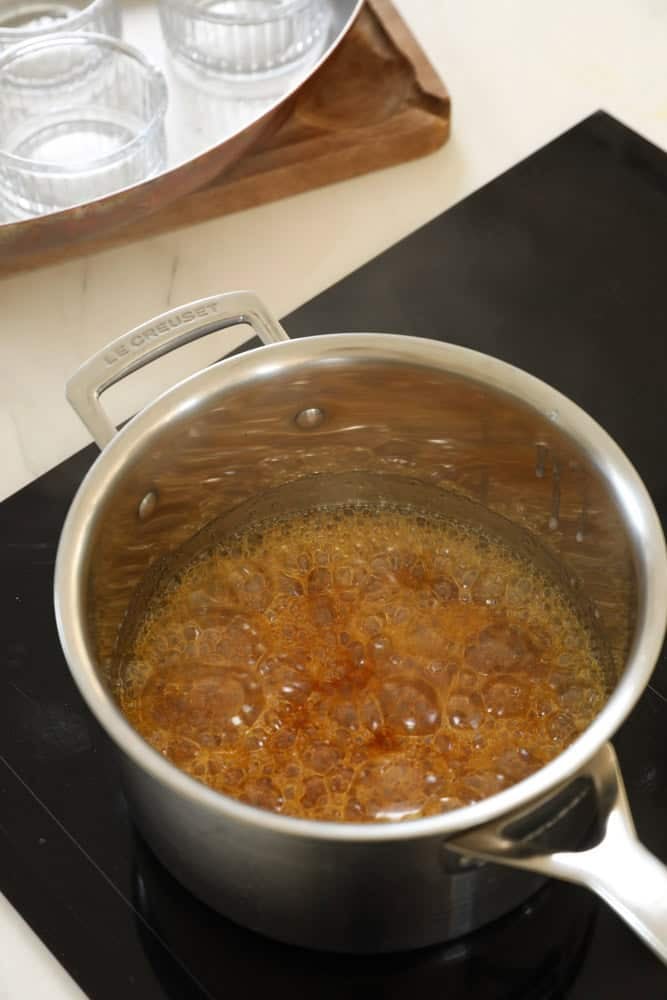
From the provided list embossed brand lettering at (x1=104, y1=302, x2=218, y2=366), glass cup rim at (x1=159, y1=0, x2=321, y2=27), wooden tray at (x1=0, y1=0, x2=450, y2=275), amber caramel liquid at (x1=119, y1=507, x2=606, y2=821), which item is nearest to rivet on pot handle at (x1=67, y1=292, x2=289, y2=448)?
embossed brand lettering at (x1=104, y1=302, x2=218, y2=366)

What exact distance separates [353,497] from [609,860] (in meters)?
0.34

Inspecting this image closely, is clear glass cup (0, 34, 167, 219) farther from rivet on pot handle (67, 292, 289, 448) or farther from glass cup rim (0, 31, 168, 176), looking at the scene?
rivet on pot handle (67, 292, 289, 448)

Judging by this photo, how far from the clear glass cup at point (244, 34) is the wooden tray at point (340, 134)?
4 centimetres

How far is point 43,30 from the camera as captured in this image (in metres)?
1.02

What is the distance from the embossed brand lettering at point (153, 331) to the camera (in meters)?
0.73

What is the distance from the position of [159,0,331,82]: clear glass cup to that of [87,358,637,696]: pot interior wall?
0.43 metres

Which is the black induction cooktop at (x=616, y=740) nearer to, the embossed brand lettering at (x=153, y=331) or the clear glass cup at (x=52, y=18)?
the embossed brand lettering at (x=153, y=331)

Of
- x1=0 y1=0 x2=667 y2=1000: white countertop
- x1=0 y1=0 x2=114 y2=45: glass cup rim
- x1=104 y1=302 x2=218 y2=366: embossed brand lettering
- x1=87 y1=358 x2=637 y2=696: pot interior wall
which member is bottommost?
x1=87 y1=358 x2=637 y2=696: pot interior wall

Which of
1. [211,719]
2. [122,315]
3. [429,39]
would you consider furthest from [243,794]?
[429,39]

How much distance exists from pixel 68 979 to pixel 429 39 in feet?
2.73

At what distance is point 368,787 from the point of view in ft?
2.26

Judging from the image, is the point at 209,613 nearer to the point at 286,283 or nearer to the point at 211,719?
the point at 211,719

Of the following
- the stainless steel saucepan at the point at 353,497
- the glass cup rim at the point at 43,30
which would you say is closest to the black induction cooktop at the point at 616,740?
the stainless steel saucepan at the point at 353,497

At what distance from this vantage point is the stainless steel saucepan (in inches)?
21.5
